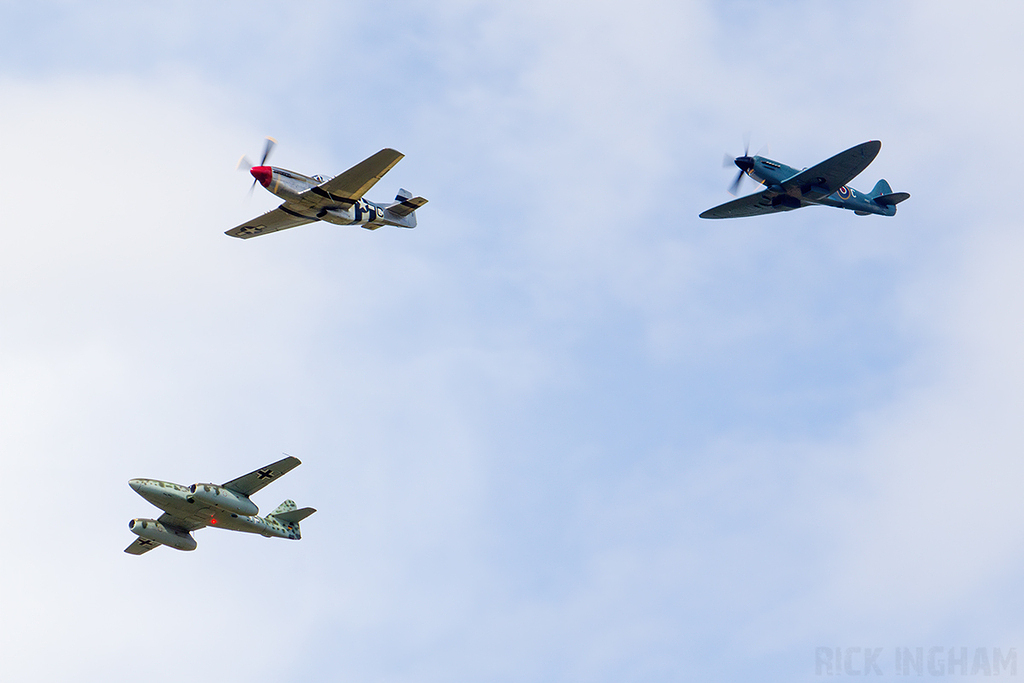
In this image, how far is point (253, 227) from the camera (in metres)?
67.6

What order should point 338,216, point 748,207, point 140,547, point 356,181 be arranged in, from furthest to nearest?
point 748,207, point 140,547, point 338,216, point 356,181

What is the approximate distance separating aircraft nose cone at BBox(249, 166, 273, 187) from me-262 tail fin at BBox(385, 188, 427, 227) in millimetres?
9196

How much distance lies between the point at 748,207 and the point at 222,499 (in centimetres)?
3770

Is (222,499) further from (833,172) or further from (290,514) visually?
(833,172)

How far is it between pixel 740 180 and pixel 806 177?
4.38m

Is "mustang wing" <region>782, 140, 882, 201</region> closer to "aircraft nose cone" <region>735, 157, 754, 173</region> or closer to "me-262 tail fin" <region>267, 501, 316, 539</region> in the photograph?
"aircraft nose cone" <region>735, 157, 754, 173</region>

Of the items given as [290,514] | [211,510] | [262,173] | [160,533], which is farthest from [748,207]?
[160,533]

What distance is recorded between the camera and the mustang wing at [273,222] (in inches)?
2510

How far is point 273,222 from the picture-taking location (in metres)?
66.8

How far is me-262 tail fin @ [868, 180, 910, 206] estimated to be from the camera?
71944mm

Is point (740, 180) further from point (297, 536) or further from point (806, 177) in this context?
point (297, 536)

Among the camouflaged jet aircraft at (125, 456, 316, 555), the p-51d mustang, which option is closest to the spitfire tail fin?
the p-51d mustang

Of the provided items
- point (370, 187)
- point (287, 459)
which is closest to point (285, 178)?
point (370, 187)

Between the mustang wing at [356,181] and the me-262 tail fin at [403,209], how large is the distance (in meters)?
5.14
